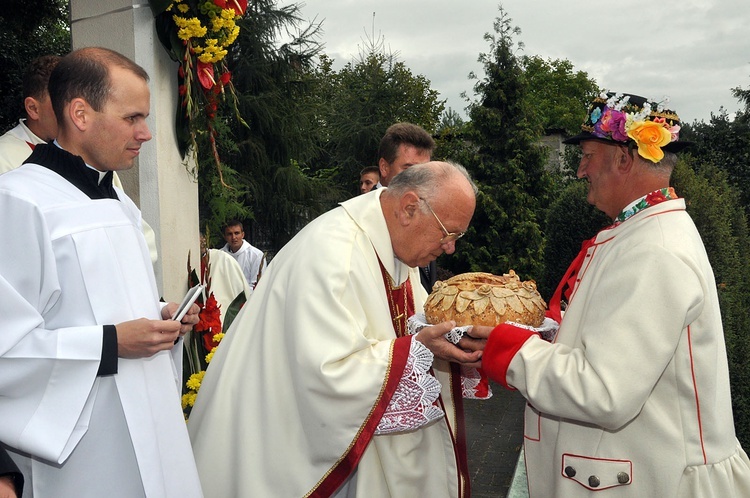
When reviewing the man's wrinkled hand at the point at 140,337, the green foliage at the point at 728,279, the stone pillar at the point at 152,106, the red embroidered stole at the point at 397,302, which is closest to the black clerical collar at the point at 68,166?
the man's wrinkled hand at the point at 140,337

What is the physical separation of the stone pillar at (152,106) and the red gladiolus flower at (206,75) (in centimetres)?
20

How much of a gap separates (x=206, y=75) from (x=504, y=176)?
15.2m

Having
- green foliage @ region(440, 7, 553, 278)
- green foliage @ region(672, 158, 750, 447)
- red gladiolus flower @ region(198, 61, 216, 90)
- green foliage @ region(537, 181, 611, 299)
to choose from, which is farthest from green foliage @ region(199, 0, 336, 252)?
red gladiolus flower @ region(198, 61, 216, 90)

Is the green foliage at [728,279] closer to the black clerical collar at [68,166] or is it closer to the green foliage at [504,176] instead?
the black clerical collar at [68,166]

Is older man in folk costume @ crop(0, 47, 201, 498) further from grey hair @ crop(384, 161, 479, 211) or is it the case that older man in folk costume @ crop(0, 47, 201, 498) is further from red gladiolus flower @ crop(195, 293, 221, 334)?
red gladiolus flower @ crop(195, 293, 221, 334)

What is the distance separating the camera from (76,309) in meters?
2.33

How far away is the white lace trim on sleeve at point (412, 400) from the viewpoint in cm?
273

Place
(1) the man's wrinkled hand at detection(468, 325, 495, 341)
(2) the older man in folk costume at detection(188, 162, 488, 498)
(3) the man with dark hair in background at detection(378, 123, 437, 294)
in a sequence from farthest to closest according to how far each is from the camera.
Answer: (3) the man with dark hair in background at detection(378, 123, 437, 294), (1) the man's wrinkled hand at detection(468, 325, 495, 341), (2) the older man in folk costume at detection(188, 162, 488, 498)

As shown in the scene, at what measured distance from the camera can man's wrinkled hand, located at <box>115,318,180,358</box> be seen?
2.30 m

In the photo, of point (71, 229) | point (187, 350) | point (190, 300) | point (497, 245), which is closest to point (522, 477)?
point (187, 350)

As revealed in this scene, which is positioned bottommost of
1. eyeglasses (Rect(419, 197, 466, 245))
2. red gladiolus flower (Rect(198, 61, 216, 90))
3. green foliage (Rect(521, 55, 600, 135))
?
eyeglasses (Rect(419, 197, 466, 245))

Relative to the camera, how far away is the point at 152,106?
4273mm

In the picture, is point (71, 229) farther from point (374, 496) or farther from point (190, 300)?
point (374, 496)

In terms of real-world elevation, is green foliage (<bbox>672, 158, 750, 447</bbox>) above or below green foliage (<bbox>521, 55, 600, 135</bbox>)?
below
